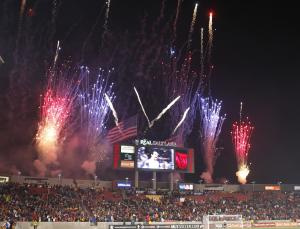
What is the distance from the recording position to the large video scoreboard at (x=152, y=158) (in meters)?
77.5

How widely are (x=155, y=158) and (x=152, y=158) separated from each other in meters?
0.72

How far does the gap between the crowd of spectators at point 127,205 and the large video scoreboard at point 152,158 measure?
5.84 metres

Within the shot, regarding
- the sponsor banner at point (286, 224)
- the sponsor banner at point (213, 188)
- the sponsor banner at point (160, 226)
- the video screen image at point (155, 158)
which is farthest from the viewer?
the sponsor banner at point (213, 188)

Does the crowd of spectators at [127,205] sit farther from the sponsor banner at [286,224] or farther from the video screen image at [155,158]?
the video screen image at [155,158]

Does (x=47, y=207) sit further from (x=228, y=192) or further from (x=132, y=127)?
(x=228, y=192)

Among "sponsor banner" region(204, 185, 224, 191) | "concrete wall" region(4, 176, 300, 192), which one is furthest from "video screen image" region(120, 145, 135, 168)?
"sponsor banner" region(204, 185, 224, 191)

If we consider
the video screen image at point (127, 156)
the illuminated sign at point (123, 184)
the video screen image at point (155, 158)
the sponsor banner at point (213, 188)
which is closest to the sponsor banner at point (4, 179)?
the video screen image at point (127, 156)

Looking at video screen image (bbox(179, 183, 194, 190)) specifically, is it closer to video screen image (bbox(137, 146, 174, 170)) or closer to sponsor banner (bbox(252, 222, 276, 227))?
video screen image (bbox(137, 146, 174, 170))

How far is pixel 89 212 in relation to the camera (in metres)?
66.1

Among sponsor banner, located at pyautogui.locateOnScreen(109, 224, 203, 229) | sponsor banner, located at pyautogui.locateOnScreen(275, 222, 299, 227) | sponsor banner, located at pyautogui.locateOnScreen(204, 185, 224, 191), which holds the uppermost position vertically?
sponsor banner, located at pyautogui.locateOnScreen(204, 185, 224, 191)

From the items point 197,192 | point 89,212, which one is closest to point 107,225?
point 89,212

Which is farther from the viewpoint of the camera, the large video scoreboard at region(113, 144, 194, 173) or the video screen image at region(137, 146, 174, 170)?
the video screen image at region(137, 146, 174, 170)

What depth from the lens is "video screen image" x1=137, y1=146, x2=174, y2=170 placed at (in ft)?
259

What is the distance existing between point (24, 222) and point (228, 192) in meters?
55.8
